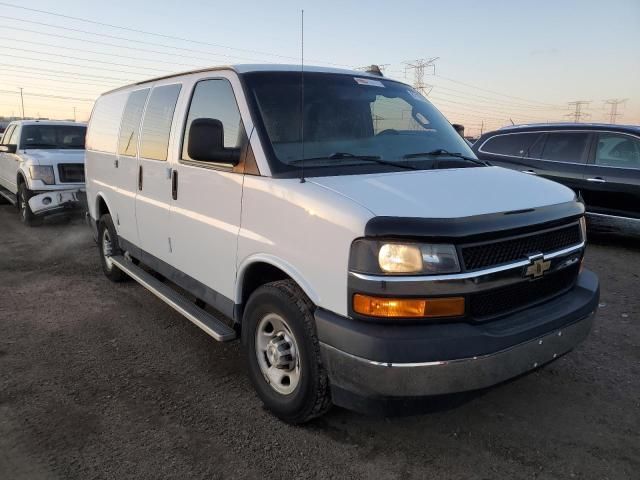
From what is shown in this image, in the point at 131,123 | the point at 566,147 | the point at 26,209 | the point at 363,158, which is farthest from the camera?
the point at 26,209

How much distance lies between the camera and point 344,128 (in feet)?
11.6

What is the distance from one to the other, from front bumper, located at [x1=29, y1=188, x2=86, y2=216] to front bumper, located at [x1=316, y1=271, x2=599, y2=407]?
7.89 metres

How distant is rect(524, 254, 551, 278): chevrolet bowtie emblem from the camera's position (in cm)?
272

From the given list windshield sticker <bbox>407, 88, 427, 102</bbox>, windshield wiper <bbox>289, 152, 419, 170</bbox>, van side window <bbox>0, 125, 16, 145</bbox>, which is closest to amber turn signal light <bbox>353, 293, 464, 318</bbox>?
windshield wiper <bbox>289, 152, 419, 170</bbox>

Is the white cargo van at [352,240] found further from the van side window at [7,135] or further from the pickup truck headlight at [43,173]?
the van side window at [7,135]

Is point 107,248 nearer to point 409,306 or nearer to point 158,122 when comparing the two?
point 158,122

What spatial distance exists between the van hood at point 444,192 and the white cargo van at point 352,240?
0.01 metres

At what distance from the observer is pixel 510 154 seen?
29.6 feet

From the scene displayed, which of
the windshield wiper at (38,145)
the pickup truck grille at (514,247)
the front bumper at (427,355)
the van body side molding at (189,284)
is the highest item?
the windshield wiper at (38,145)

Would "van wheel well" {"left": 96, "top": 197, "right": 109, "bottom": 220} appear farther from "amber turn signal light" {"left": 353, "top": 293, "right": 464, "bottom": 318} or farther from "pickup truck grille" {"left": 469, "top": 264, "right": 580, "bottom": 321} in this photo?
"pickup truck grille" {"left": 469, "top": 264, "right": 580, "bottom": 321}

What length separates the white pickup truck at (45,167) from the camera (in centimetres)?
927

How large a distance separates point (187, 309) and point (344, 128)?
179 centimetres

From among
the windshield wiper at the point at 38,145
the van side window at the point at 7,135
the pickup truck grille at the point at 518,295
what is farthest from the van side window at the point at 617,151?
the van side window at the point at 7,135

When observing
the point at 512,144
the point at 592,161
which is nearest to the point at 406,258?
the point at 592,161
